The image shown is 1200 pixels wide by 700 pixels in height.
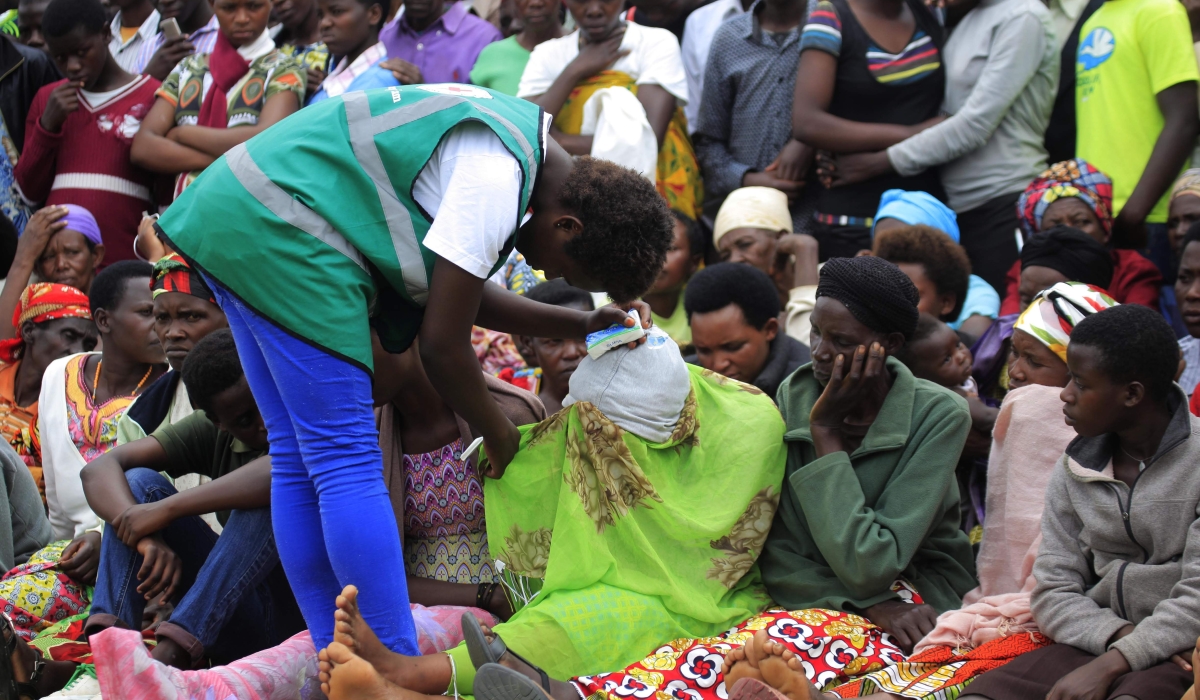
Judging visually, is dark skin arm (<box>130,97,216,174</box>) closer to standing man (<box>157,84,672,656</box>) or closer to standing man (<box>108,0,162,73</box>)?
standing man (<box>108,0,162,73</box>)

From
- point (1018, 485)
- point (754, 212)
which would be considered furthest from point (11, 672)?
point (754, 212)

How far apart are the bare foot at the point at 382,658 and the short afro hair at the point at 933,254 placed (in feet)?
9.26

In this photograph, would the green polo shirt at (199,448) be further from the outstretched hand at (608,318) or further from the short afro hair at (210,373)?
the outstretched hand at (608,318)

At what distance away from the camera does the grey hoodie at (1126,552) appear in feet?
9.06

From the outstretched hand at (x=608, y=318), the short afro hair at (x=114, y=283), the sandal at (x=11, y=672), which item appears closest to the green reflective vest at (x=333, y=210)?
the outstretched hand at (x=608, y=318)

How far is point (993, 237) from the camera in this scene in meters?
5.55

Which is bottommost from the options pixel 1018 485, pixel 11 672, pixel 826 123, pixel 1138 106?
pixel 11 672

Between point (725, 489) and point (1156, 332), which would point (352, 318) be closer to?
point (725, 489)

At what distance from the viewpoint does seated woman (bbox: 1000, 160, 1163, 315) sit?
491cm

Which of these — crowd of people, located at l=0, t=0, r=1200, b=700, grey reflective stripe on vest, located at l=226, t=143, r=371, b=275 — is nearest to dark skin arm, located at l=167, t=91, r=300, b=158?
crowd of people, located at l=0, t=0, r=1200, b=700

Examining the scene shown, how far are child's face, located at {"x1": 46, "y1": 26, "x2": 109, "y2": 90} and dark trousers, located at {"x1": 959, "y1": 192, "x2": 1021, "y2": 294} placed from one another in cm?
491

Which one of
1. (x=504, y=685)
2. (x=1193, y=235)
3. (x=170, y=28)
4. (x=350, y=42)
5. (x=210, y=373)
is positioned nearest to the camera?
(x=504, y=685)

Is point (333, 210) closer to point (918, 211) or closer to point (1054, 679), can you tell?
point (1054, 679)

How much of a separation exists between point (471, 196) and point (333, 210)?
0.34m
